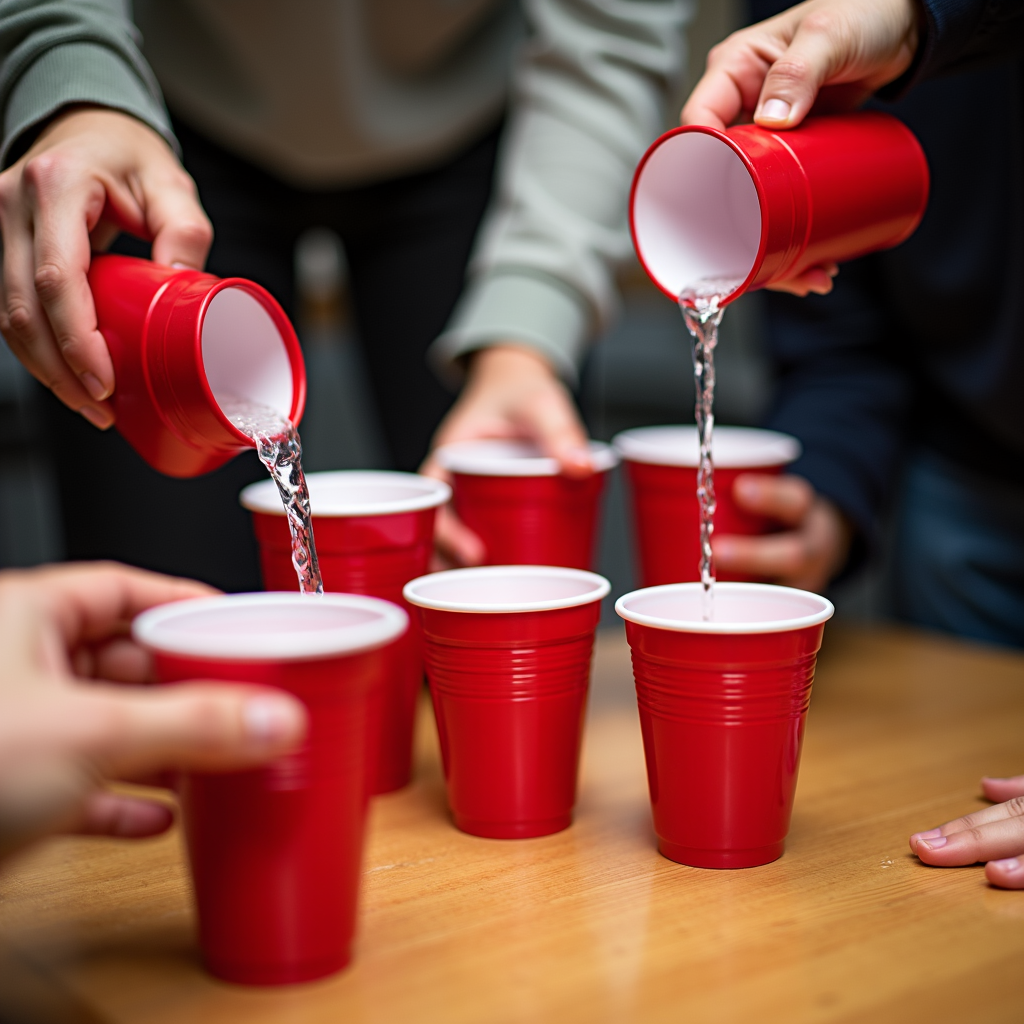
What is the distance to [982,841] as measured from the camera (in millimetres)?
906

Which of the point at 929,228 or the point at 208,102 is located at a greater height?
the point at 208,102

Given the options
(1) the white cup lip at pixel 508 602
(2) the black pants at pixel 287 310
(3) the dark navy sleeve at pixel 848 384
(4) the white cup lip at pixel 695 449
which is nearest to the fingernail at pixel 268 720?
(1) the white cup lip at pixel 508 602

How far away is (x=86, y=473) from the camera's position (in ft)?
5.16

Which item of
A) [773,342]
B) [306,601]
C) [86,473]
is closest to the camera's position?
[306,601]

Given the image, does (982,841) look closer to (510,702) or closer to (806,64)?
(510,702)

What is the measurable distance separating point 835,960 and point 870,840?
225mm

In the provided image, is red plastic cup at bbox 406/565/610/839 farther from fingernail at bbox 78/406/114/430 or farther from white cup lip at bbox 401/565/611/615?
fingernail at bbox 78/406/114/430

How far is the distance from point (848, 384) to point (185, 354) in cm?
115

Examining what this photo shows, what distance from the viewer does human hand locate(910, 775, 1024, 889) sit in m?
0.90

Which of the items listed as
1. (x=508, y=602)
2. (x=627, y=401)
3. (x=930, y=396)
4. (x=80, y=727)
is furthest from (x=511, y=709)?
(x=627, y=401)

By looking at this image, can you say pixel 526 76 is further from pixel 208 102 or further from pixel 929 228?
pixel 929 228

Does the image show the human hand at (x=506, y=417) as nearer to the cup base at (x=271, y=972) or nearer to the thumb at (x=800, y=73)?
the thumb at (x=800, y=73)

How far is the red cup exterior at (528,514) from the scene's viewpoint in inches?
51.3

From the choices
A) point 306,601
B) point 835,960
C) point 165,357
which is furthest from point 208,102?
point 835,960
